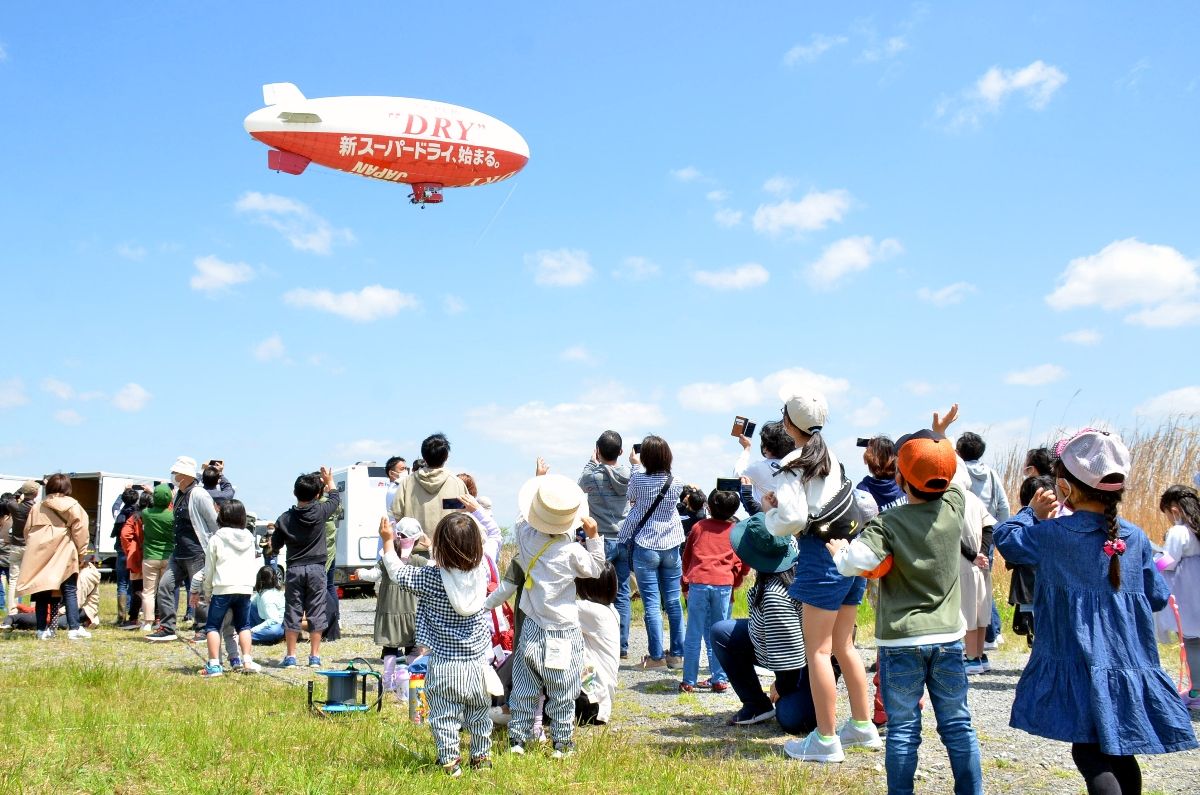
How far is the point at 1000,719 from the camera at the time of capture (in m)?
6.11

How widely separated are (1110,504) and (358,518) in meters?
13.9

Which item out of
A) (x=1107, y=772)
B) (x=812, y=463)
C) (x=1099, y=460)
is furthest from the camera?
(x=812, y=463)

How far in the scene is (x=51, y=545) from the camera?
34.5 ft

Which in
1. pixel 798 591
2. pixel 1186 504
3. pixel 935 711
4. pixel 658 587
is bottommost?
pixel 935 711

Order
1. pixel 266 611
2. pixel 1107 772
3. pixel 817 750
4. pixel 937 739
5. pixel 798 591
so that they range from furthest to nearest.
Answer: pixel 266 611 → pixel 937 739 → pixel 817 750 → pixel 798 591 → pixel 1107 772

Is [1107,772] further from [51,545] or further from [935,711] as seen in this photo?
[51,545]

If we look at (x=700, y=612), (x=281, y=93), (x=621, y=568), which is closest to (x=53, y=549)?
(x=621, y=568)

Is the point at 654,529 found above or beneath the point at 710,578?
above

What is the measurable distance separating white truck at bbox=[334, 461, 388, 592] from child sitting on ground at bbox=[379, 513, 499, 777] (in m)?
11.3

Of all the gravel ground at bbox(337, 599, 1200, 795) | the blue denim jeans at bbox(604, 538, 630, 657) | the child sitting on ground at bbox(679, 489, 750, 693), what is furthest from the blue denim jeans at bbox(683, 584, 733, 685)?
the blue denim jeans at bbox(604, 538, 630, 657)

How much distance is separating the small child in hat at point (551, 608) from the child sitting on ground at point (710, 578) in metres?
1.90

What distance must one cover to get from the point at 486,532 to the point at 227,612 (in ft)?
8.73

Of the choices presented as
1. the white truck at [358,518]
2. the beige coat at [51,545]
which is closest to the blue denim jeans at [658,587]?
the beige coat at [51,545]

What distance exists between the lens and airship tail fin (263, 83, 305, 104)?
21253 millimetres
